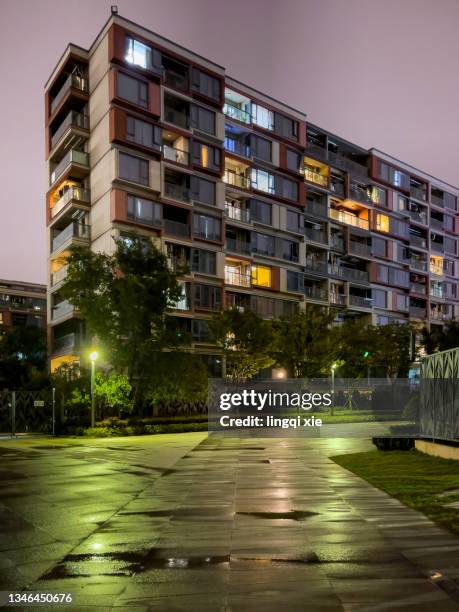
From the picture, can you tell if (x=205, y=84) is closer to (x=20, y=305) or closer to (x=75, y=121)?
(x=75, y=121)

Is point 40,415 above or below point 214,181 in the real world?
below

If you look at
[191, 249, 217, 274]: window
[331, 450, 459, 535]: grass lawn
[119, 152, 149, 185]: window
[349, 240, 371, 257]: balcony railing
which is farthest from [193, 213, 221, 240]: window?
[331, 450, 459, 535]: grass lawn

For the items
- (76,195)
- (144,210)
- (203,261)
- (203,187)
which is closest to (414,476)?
(144,210)

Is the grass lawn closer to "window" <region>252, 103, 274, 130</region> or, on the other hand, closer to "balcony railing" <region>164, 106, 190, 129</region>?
Result: "balcony railing" <region>164, 106, 190, 129</region>

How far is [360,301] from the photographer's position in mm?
75812

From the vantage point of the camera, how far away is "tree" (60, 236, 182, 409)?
134 feet

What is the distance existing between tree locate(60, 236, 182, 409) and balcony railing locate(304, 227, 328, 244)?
2953cm

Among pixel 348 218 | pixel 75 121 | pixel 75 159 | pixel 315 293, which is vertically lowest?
pixel 315 293

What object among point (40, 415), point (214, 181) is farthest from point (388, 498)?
point (214, 181)

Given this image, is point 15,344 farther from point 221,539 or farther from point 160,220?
point 221,539

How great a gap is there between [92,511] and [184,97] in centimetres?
4756

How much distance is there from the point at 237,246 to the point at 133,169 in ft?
43.4

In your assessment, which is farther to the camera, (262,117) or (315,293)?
(315,293)

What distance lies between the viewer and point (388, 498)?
1369 cm
